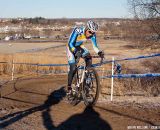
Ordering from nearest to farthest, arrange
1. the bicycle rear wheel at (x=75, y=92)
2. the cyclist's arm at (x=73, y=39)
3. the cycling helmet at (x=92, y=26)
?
the cycling helmet at (x=92, y=26)
the cyclist's arm at (x=73, y=39)
the bicycle rear wheel at (x=75, y=92)

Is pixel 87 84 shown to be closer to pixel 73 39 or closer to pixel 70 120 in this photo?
pixel 73 39

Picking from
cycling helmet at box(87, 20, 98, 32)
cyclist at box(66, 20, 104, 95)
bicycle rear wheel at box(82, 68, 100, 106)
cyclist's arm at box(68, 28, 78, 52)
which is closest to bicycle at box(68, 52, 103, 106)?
bicycle rear wheel at box(82, 68, 100, 106)

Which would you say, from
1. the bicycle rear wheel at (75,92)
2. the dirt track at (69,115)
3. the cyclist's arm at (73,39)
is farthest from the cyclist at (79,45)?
the dirt track at (69,115)

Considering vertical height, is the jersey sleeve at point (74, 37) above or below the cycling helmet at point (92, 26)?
below

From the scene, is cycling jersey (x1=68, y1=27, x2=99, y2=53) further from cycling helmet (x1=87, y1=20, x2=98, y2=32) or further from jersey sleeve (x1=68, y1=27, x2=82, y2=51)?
cycling helmet (x1=87, y1=20, x2=98, y2=32)

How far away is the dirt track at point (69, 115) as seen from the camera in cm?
757

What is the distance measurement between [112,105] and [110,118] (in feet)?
4.41

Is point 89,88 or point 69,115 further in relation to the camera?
point 89,88

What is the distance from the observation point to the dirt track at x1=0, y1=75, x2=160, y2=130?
298 inches

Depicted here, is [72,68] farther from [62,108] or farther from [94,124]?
[94,124]

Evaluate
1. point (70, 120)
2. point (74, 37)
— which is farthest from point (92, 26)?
point (70, 120)

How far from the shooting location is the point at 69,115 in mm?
8508

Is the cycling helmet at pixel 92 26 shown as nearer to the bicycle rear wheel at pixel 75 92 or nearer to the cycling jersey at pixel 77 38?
the cycling jersey at pixel 77 38

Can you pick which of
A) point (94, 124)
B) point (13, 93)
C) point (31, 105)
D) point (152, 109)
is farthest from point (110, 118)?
point (13, 93)
